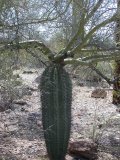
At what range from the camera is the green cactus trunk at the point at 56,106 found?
6.83 m

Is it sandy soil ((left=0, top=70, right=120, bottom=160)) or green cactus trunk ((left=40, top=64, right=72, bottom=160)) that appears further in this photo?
sandy soil ((left=0, top=70, right=120, bottom=160))

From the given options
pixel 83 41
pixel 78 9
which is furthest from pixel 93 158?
pixel 78 9

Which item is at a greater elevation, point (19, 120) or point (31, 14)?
point (31, 14)

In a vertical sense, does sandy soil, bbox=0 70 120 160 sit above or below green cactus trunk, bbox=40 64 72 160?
below

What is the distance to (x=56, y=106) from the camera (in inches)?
270

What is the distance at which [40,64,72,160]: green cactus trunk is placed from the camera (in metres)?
6.83

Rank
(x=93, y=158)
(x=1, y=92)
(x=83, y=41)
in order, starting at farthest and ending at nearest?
(x=93, y=158), (x=83, y=41), (x=1, y=92)

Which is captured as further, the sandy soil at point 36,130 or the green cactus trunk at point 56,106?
the sandy soil at point 36,130

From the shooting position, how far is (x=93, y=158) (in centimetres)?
750

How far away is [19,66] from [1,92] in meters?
0.57

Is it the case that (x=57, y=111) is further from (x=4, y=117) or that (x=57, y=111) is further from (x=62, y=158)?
(x=4, y=117)

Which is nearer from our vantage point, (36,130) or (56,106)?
(56,106)

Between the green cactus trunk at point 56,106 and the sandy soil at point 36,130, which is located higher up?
the green cactus trunk at point 56,106

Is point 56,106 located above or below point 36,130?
above
